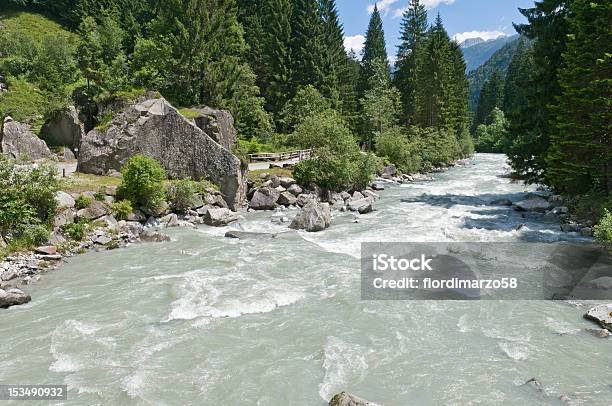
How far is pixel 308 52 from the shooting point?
172 ft

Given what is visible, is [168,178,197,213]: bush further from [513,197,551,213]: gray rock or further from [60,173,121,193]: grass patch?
[513,197,551,213]: gray rock

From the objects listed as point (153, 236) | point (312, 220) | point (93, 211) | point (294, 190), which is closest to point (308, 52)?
point (294, 190)

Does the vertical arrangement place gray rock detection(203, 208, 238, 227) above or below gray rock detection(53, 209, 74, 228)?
below

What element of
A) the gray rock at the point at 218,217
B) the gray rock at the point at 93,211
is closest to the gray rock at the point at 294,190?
the gray rock at the point at 218,217

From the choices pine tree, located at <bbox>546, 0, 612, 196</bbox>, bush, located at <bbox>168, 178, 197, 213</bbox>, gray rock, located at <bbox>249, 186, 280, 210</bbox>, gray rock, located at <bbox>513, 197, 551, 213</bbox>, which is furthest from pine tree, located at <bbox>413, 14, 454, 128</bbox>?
bush, located at <bbox>168, 178, 197, 213</bbox>

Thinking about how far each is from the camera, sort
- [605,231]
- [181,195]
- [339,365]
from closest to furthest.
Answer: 1. [339,365]
2. [605,231]
3. [181,195]

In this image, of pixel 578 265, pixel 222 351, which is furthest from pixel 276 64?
pixel 222 351

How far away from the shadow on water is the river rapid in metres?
8.44

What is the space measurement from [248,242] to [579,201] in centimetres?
1657

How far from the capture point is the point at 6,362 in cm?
902

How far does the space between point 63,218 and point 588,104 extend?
938 inches

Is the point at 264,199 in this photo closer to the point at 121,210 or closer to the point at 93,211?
the point at 121,210

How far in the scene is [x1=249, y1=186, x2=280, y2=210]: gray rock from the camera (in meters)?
26.7

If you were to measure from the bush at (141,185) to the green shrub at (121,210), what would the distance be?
2.26ft
